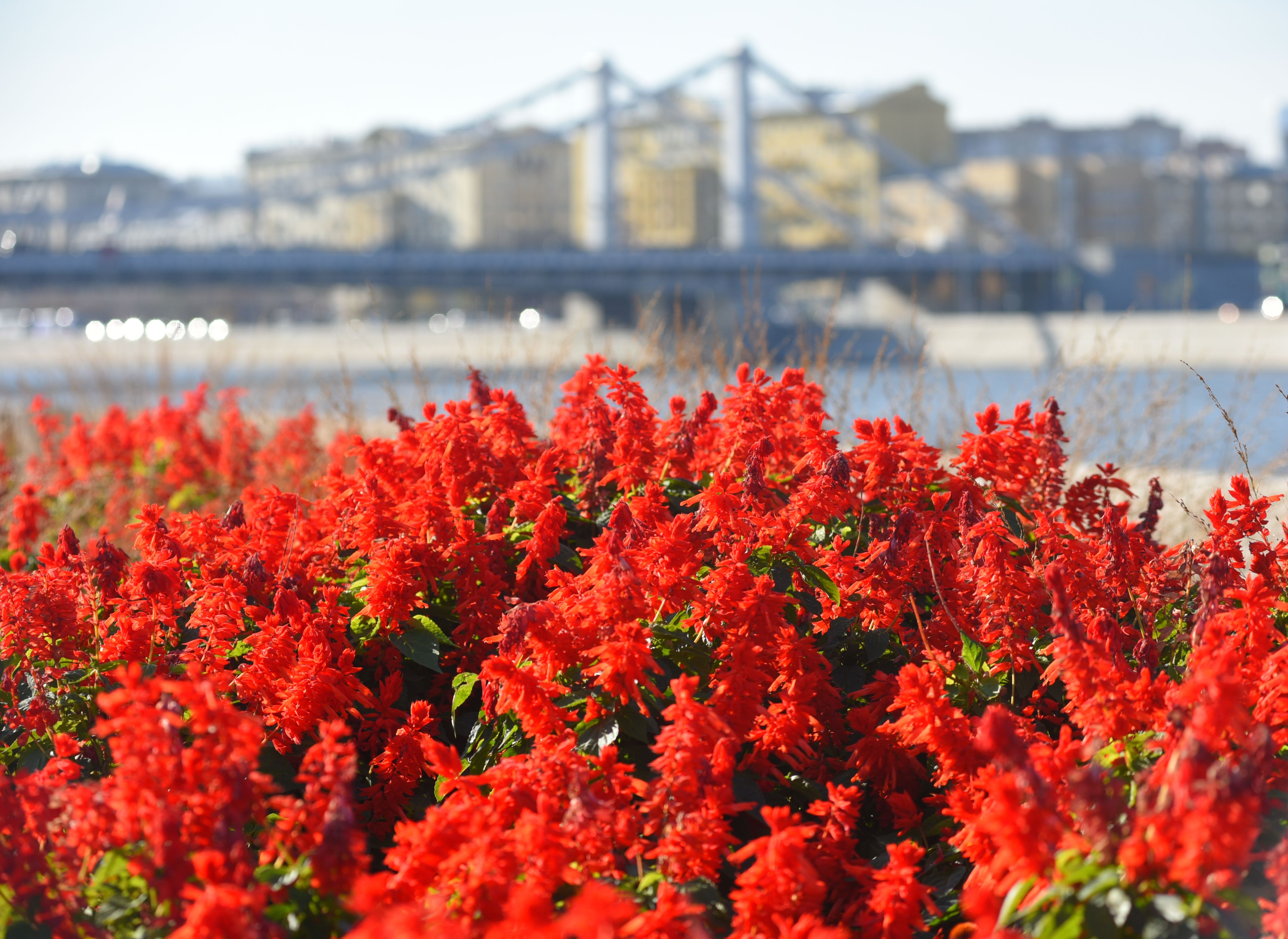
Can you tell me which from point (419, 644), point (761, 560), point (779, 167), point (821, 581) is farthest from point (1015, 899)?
point (779, 167)

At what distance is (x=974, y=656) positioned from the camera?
2.24 m

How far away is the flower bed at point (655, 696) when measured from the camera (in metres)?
1.54

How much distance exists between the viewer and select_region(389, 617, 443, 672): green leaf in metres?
2.33

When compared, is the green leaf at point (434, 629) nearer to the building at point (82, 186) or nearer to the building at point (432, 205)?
the building at point (432, 205)

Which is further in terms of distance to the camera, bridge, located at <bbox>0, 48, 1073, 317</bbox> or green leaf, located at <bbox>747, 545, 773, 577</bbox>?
bridge, located at <bbox>0, 48, 1073, 317</bbox>

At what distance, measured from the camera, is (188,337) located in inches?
1743

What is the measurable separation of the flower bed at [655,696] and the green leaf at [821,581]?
0.03 ft

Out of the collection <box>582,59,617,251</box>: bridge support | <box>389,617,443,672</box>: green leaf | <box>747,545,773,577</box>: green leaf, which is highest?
<box>582,59,617,251</box>: bridge support

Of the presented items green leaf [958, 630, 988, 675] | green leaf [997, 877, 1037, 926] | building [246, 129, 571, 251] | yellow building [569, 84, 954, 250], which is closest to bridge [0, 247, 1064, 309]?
yellow building [569, 84, 954, 250]

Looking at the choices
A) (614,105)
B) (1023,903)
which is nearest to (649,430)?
(1023,903)

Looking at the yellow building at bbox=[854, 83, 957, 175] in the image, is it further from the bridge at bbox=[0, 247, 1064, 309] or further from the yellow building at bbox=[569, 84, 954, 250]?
the bridge at bbox=[0, 247, 1064, 309]

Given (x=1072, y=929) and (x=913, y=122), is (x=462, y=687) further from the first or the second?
(x=913, y=122)

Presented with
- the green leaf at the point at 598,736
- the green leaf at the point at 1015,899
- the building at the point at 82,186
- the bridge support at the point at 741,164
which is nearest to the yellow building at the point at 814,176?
the bridge support at the point at 741,164

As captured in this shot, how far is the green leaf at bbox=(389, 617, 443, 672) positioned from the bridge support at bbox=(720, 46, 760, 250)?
4458cm
